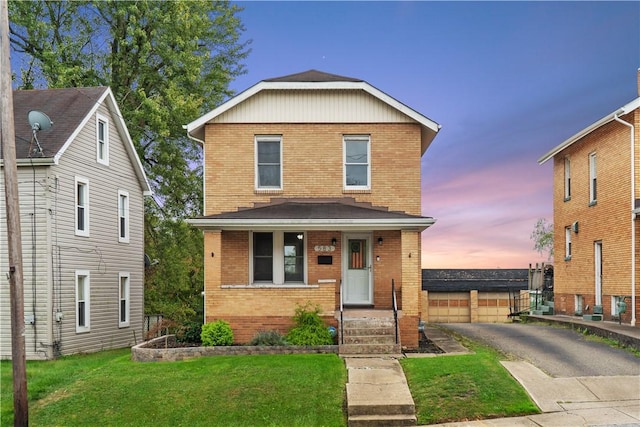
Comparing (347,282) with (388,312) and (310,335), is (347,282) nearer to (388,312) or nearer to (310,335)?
(388,312)

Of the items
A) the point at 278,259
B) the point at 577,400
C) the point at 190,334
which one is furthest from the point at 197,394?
the point at 577,400

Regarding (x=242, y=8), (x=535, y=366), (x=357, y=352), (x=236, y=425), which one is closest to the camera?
(x=236, y=425)

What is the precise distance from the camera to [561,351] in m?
14.2

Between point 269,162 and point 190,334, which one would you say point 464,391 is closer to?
point 190,334

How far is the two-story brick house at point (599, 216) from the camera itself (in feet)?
59.4

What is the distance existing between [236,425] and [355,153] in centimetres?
977

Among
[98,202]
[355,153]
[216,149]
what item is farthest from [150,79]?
[355,153]

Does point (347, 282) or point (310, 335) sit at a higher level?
point (347, 282)

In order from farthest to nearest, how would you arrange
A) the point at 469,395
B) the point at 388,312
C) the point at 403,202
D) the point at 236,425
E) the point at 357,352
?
the point at 403,202
the point at 388,312
the point at 357,352
the point at 469,395
the point at 236,425

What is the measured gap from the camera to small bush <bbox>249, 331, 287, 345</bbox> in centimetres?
1441

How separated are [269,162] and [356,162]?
2591 millimetres

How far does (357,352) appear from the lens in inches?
551

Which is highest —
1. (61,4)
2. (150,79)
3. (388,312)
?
(61,4)

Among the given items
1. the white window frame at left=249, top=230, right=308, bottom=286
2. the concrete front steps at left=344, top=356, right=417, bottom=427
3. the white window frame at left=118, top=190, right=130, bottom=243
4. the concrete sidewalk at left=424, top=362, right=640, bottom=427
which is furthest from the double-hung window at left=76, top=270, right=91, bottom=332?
the concrete sidewalk at left=424, top=362, right=640, bottom=427
